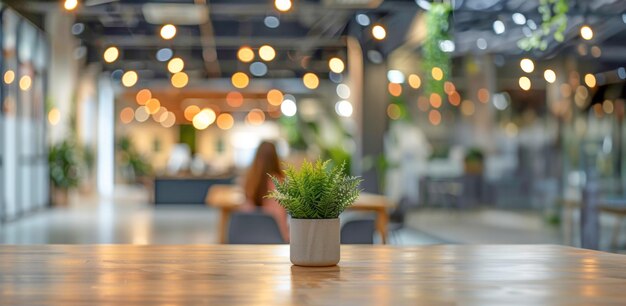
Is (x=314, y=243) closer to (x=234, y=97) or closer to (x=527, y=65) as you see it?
(x=527, y=65)

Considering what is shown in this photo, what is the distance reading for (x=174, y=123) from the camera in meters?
35.3

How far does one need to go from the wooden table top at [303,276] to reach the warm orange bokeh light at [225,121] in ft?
99.7

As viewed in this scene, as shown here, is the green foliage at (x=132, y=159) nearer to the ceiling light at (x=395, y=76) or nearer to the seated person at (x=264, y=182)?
the ceiling light at (x=395, y=76)

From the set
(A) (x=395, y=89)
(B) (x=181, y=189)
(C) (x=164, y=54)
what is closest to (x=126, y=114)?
(B) (x=181, y=189)

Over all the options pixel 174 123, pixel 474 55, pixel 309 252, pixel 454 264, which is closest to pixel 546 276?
pixel 454 264

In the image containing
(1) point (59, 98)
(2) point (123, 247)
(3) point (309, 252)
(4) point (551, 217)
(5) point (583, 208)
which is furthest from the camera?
(1) point (59, 98)

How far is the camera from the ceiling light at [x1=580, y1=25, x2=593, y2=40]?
7.36m

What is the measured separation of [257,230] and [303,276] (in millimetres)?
2857

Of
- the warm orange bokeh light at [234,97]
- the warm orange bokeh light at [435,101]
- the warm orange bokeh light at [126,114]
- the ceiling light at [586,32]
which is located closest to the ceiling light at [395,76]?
the warm orange bokeh light at [435,101]

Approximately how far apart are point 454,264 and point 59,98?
1741 cm

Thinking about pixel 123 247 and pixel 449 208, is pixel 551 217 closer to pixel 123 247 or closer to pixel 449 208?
pixel 449 208

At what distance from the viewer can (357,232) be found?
5.10 m

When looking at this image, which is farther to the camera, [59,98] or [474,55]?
[59,98]

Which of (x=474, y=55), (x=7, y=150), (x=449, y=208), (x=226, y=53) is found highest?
(x=226, y=53)
